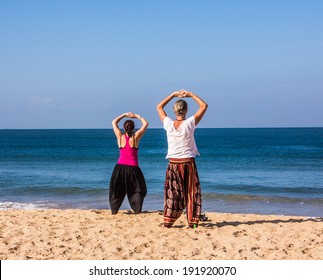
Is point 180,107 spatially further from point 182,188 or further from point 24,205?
point 24,205

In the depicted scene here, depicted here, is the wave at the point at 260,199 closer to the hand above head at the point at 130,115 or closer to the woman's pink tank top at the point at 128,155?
the woman's pink tank top at the point at 128,155

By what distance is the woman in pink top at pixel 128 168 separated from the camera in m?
8.58

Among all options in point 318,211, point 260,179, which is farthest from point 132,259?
point 260,179

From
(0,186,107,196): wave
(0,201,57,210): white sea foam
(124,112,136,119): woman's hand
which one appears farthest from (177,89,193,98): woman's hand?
(0,186,107,196): wave

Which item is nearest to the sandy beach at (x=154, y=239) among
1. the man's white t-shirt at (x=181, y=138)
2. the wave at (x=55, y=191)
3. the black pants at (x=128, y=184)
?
the black pants at (x=128, y=184)

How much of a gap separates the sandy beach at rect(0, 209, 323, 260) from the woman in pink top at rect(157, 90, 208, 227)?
0.44 m

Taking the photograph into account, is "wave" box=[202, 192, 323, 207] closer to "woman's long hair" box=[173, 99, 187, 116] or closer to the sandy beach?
the sandy beach

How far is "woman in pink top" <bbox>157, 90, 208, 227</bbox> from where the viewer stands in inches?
280

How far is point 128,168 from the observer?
29.1ft

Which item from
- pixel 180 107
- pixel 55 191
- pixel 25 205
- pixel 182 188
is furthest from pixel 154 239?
pixel 55 191

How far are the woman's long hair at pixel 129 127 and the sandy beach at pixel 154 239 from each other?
5.14ft

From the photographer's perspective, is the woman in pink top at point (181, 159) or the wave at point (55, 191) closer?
the woman in pink top at point (181, 159)

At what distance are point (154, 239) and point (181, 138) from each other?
151 cm
